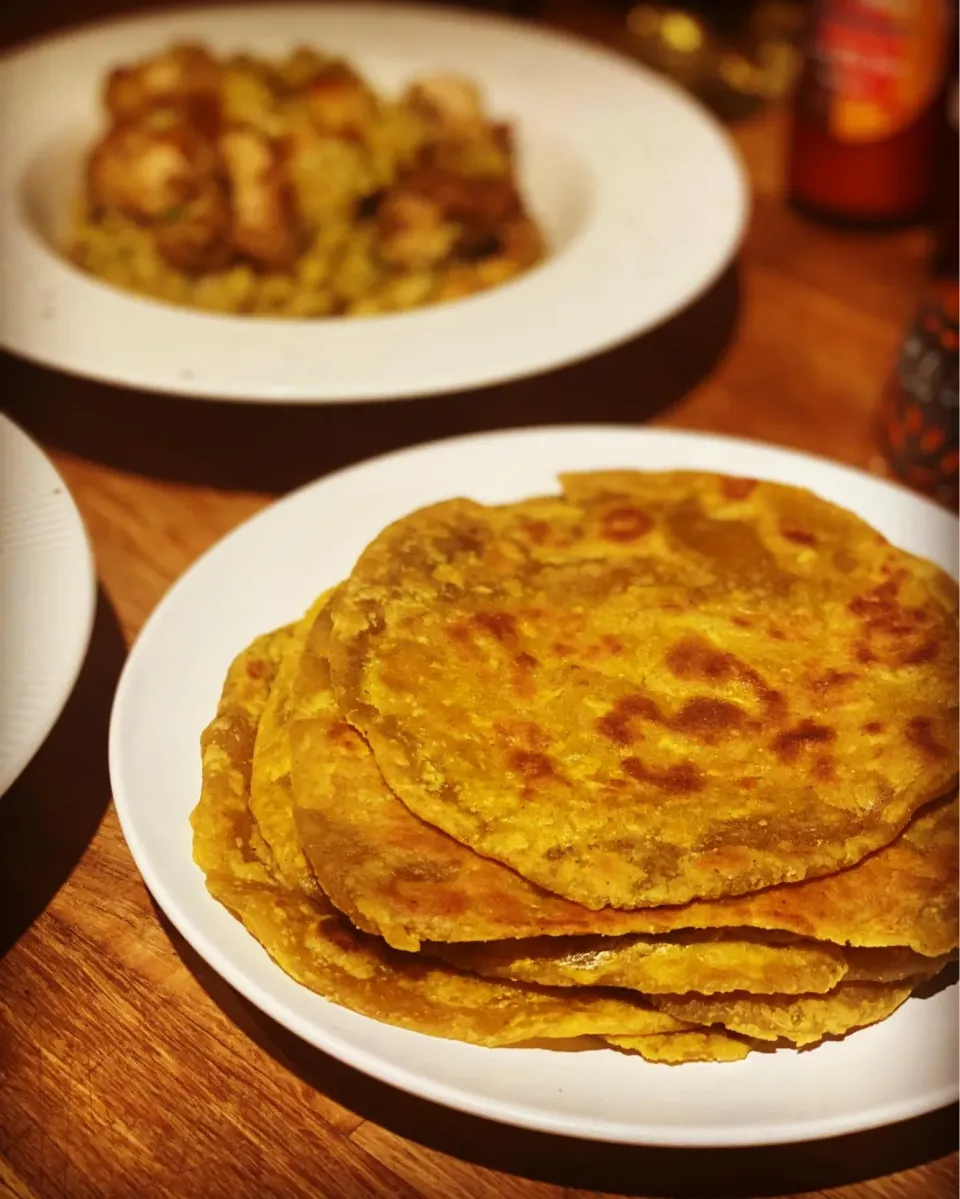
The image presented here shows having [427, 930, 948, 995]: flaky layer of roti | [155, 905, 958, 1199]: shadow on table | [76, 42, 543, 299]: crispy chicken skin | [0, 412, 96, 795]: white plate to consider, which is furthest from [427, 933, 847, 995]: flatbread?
[76, 42, 543, 299]: crispy chicken skin

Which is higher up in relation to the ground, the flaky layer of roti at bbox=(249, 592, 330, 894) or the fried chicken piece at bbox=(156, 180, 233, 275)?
the flaky layer of roti at bbox=(249, 592, 330, 894)

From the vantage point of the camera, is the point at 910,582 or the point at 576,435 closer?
the point at 910,582

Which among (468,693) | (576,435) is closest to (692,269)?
(576,435)

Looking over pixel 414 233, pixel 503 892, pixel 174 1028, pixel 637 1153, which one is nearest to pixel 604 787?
pixel 503 892

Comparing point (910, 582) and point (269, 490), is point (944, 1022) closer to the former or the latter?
point (910, 582)

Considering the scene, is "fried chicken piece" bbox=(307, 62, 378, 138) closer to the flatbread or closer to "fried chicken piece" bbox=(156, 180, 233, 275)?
"fried chicken piece" bbox=(156, 180, 233, 275)

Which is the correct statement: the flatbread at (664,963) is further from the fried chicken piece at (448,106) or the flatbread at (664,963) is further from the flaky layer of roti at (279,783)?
the fried chicken piece at (448,106)

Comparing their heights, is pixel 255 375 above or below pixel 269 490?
above
